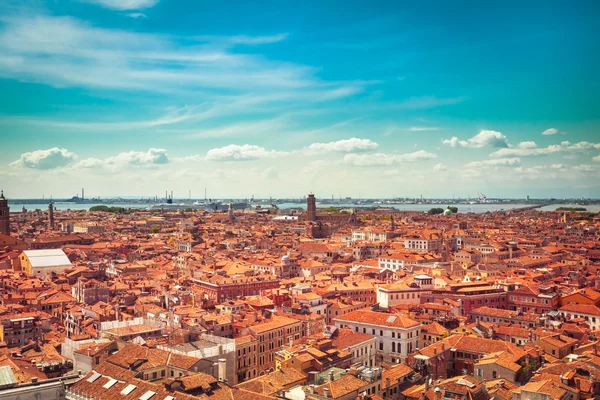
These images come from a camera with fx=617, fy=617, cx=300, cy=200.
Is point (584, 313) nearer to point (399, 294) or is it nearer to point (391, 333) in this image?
point (399, 294)

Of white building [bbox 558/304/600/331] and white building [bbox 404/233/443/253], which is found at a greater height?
white building [bbox 404/233/443/253]

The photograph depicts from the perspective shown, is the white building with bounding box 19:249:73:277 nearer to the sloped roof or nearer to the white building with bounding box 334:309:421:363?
the sloped roof

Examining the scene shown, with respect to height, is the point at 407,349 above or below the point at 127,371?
below

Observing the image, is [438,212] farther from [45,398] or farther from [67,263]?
[45,398]

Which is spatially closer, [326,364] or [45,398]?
[45,398]

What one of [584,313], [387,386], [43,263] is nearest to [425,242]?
[584,313]

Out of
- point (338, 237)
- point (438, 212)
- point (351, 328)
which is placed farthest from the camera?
point (438, 212)

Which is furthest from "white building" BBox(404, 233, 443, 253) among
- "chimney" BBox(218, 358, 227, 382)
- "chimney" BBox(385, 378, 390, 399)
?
"chimney" BBox(385, 378, 390, 399)

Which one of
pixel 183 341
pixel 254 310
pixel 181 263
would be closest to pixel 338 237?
pixel 181 263
